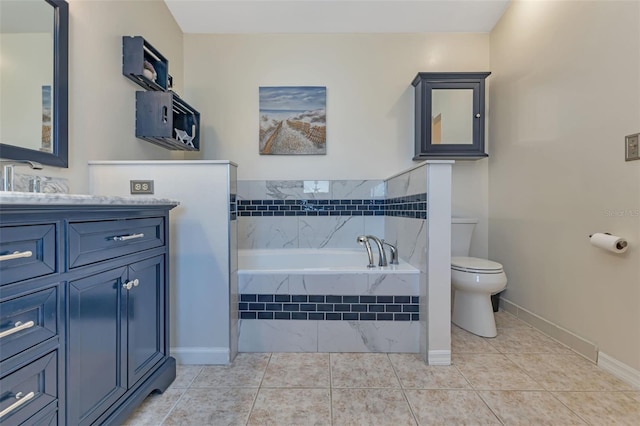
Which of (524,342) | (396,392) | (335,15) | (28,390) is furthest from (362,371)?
(335,15)

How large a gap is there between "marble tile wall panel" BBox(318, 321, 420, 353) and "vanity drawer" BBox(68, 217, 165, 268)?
3.63 feet

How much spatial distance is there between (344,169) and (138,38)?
1.81 m

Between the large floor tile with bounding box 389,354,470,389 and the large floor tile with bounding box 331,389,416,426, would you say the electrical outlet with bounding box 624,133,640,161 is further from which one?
the large floor tile with bounding box 331,389,416,426

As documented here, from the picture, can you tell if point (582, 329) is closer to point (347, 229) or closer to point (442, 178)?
point (442, 178)

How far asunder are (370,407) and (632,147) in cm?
178

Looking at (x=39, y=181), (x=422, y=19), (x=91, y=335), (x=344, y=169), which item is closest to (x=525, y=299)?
(x=344, y=169)

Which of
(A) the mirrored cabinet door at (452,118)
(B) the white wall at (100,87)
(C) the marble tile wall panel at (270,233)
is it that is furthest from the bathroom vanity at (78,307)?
(A) the mirrored cabinet door at (452,118)

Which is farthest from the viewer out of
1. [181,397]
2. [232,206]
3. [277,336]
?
[277,336]

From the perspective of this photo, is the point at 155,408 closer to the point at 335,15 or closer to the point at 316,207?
the point at 316,207

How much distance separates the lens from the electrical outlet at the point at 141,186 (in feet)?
5.43

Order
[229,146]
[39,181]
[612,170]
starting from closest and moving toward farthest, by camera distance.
→ [39,181], [612,170], [229,146]

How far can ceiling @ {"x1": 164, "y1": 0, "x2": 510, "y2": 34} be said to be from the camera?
8.18ft

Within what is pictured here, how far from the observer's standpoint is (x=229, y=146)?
2828 millimetres

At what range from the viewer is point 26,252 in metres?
0.79
